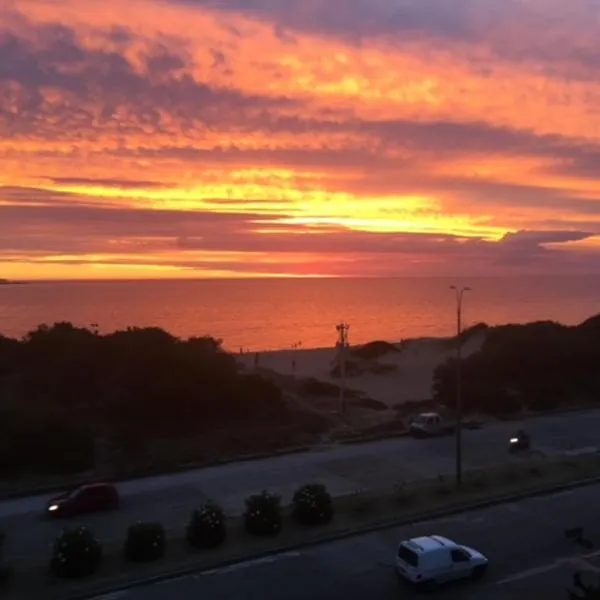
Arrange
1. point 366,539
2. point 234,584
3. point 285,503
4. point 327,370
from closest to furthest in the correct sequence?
1. point 234,584
2. point 366,539
3. point 285,503
4. point 327,370

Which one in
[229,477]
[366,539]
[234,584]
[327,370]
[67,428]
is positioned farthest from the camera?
[327,370]

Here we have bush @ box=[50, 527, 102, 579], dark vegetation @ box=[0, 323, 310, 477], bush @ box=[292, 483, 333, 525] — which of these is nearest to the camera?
bush @ box=[50, 527, 102, 579]

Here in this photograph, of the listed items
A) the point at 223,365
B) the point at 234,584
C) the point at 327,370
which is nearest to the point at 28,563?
the point at 234,584

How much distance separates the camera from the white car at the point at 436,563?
1917cm

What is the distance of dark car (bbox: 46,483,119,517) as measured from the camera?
25.8 meters

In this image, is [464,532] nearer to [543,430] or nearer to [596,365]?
[543,430]

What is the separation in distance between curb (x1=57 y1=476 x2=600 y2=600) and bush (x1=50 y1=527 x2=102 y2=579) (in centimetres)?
92

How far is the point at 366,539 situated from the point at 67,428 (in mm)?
14907

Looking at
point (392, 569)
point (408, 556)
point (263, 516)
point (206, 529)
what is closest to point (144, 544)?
point (206, 529)

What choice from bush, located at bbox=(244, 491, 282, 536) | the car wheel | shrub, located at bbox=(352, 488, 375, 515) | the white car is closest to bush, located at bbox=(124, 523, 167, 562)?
bush, located at bbox=(244, 491, 282, 536)

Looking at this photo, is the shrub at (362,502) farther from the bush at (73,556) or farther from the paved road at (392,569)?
the bush at (73,556)

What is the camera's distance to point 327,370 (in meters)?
75.2

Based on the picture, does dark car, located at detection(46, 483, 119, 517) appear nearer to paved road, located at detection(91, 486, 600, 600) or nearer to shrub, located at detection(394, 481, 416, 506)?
paved road, located at detection(91, 486, 600, 600)

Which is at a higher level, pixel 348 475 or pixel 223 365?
pixel 223 365
